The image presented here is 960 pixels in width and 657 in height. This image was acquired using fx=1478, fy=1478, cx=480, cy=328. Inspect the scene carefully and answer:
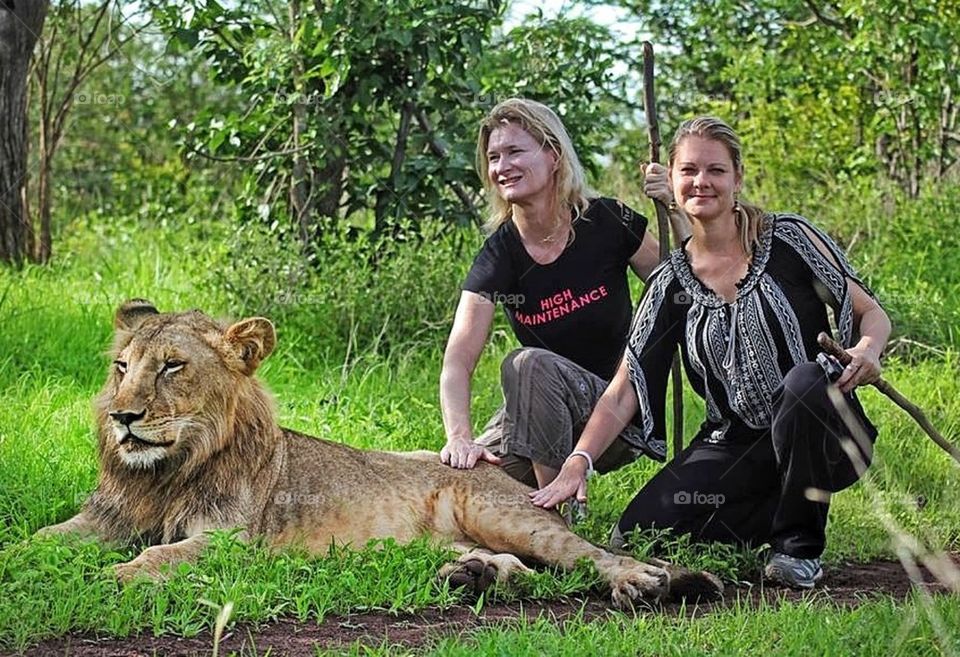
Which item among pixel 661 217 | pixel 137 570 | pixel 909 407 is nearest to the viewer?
pixel 909 407

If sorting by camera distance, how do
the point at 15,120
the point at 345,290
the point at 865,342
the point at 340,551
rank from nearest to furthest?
the point at 865,342 < the point at 340,551 < the point at 345,290 < the point at 15,120

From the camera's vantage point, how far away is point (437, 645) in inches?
151

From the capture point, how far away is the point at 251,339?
15.8 feet

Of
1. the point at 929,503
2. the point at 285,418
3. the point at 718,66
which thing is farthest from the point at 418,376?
the point at 718,66

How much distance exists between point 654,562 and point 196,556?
1432mm

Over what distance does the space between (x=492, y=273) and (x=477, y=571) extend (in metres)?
1.21

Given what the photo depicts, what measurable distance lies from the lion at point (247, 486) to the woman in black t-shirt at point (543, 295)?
291 millimetres

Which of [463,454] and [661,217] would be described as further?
[661,217]

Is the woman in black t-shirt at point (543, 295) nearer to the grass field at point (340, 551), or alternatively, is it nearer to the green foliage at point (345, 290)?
the grass field at point (340, 551)

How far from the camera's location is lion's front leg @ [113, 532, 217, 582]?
4316 millimetres

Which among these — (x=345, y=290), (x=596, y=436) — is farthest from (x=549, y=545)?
(x=345, y=290)
